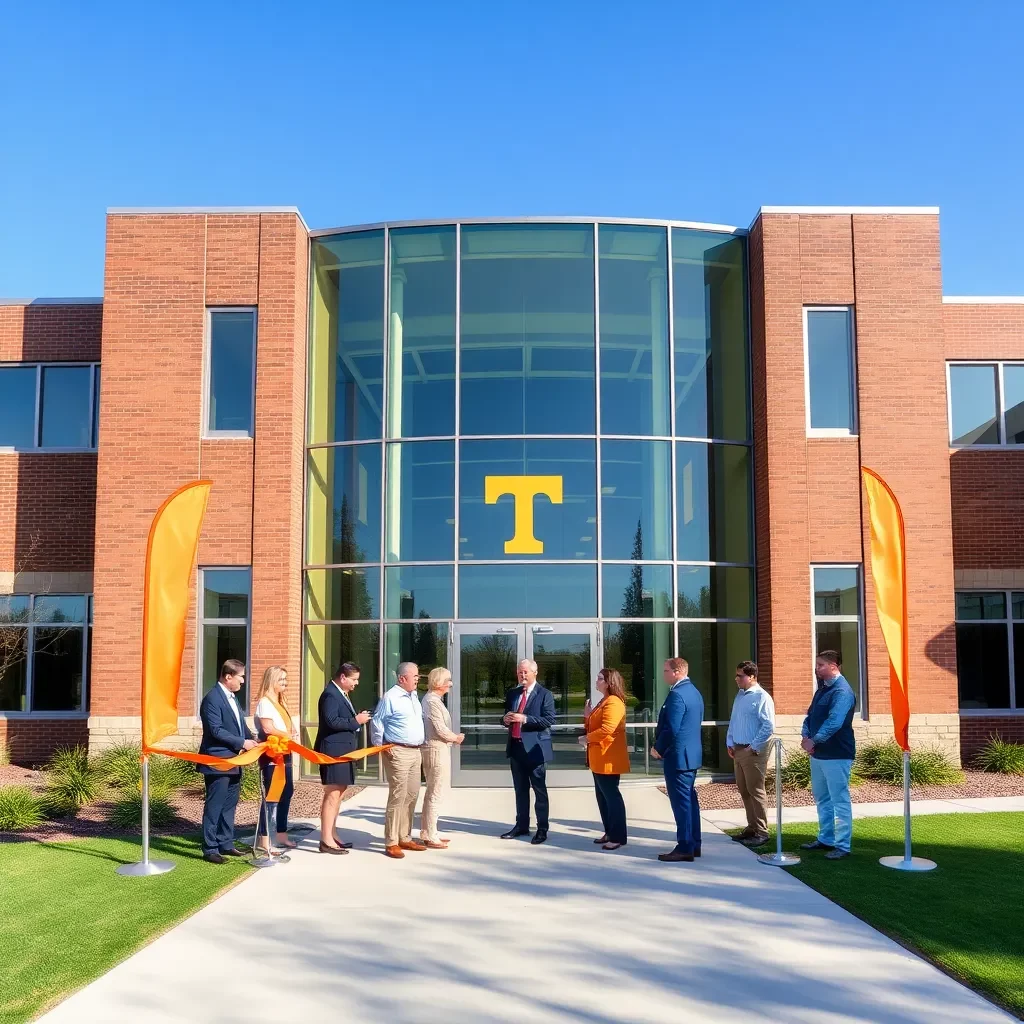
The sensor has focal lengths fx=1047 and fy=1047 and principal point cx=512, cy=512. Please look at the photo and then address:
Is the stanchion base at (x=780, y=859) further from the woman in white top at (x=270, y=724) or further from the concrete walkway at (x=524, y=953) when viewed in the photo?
the woman in white top at (x=270, y=724)

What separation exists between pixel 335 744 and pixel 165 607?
203cm

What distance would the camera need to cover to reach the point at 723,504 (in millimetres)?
15836

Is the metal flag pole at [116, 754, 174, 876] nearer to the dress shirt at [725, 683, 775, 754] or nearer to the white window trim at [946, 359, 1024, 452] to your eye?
the dress shirt at [725, 683, 775, 754]

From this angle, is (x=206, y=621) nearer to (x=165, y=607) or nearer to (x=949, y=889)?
(x=165, y=607)

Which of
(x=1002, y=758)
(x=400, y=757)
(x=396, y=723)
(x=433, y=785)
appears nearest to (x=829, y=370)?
(x=1002, y=758)

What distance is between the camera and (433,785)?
1031 centimetres

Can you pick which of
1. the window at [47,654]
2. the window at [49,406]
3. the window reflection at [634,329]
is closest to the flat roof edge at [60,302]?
the window at [49,406]

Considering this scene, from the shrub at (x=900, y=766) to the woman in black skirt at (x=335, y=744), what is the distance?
7720mm

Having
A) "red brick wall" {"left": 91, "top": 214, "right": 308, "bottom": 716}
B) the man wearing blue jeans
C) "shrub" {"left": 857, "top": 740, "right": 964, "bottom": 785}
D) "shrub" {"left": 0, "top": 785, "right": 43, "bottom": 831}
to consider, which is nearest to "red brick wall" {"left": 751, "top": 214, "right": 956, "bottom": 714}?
"shrub" {"left": 857, "top": 740, "right": 964, "bottom": 785}

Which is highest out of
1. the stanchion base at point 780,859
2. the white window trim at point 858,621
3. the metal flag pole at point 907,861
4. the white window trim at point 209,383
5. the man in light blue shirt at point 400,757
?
the white window trim at point 209,383

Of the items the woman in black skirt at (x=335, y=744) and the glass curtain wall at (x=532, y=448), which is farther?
the glass curtain wall at (x=532, y=448)

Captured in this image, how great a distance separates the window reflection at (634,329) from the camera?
15.7m

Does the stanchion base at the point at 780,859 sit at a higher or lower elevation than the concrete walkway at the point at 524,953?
lower

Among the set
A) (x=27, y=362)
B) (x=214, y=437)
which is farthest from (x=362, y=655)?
(x=27, y=362)
